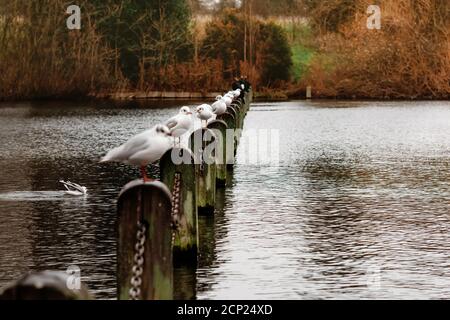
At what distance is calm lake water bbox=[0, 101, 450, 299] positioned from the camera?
8.96m

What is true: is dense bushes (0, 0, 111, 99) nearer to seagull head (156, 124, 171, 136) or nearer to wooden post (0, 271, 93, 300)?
seagull head (156, 124, 171, 136)

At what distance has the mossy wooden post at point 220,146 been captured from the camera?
14.3m

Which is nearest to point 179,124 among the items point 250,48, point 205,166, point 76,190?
point 205,166

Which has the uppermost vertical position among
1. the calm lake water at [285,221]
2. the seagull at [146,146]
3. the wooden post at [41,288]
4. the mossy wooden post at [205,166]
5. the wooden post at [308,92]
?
the seagull at [146,146]

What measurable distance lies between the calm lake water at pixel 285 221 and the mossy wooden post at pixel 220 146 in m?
0.22

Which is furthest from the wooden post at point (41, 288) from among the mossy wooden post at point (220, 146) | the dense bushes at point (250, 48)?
→ the dense bushes at point (250, 48)

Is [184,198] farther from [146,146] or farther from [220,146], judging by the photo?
[220,146]

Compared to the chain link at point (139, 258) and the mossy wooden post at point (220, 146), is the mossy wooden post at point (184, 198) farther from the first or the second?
the mossy wooden post at point (220, 146)

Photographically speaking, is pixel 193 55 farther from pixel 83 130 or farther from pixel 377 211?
pixel 377 211

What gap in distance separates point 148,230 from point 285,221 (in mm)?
5969

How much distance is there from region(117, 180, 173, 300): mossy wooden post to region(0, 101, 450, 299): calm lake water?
1829 millimetres

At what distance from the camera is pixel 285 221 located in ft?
40.2

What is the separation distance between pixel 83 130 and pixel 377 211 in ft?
58.4

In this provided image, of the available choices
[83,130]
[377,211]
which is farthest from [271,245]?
[83,130]
